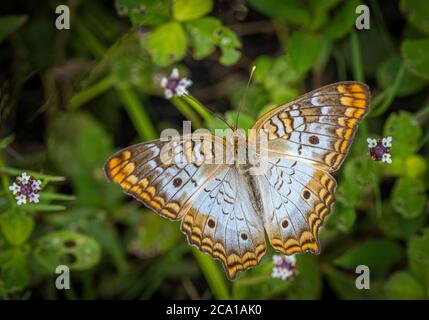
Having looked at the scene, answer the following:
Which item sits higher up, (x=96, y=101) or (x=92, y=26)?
(x=92, y=26)

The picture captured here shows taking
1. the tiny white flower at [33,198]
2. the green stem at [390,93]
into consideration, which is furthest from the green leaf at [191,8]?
the tiny white flower at [33,198]

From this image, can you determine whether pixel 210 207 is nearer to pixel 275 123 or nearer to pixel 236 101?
pixel 275 123

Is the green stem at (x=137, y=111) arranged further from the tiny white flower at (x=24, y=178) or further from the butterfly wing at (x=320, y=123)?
the butterfly wing at (x=320, y=123)

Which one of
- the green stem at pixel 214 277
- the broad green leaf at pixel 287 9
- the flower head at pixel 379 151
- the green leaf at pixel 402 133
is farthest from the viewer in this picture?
the broad green leaf at pixel 287 9

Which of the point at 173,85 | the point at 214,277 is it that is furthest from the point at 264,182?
the point at 214,277

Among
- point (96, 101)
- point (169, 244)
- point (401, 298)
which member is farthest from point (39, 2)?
point (401, 298)

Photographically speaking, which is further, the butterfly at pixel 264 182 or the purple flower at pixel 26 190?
the purple flower at pixel 26 190

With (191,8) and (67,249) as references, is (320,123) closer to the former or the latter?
(191,8)
